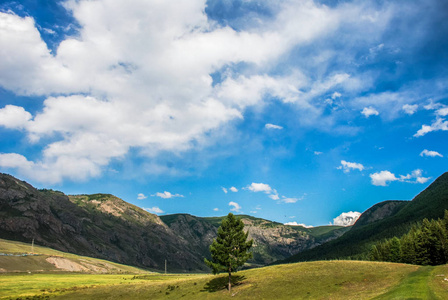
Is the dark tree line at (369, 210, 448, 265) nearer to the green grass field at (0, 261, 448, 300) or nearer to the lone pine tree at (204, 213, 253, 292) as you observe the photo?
the green grass field at (0, 261, 448, 300)

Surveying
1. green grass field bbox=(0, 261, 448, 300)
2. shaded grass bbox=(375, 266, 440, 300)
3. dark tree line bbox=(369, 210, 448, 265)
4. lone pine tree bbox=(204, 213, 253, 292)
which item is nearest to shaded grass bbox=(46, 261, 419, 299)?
green grass field bbox=(0, 261, 448, 300)

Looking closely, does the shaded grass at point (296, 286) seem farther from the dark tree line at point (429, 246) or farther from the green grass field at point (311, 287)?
the dark tree line at point (429, 246)

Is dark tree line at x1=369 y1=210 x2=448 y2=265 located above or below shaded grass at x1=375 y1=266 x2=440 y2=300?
above

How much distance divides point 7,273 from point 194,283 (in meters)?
95.0

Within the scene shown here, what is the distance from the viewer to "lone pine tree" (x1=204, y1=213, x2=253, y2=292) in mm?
54688

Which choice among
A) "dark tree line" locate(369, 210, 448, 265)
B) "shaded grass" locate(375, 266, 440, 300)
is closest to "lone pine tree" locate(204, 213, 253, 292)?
"shaded grass" locate(375, 266, 440, 300)

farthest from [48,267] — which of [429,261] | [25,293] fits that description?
[429,261]

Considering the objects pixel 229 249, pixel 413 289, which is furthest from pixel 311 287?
pixel 229 249

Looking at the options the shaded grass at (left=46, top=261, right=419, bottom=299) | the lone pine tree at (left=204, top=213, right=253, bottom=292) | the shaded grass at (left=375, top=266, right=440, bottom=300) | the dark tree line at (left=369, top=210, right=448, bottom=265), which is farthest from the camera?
the dark tree line at (left=369, top=210, right=448, bottom=265)

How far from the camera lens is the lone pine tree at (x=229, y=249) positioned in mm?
54688

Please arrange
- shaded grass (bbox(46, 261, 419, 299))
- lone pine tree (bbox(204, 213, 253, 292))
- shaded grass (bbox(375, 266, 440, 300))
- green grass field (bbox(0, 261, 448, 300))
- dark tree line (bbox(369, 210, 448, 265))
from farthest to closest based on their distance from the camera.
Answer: dark tree line (bbox(369, 210, 448, 265)) → lone pine tree (bbox(204, 213, 253, 292)) → shaded grass (bbox(46, 261, 419, 299)) → green grass field (bbox(0, 261, 448, 300)) → shaded grass (bbox(375, 266, 440, 300))

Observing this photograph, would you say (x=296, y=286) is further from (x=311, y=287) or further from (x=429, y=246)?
(x=429, y=246)

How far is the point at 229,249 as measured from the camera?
182 feet

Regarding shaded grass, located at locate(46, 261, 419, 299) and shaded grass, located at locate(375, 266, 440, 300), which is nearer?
shaded grass, located at locate(375, 266, 440, 300)
